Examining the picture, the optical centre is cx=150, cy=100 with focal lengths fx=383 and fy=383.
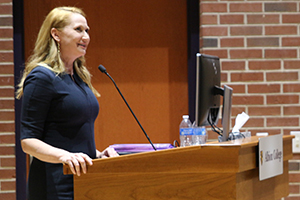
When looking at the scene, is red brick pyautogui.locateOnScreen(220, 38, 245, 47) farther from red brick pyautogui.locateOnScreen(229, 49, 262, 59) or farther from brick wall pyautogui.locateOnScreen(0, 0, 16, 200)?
brick wall pyautogui.locateOnScreen(0, 0, 16, 200)

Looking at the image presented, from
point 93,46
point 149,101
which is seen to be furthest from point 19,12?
point 149,101

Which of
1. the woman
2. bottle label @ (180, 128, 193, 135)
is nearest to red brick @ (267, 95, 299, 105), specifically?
bottle label @ (180, 128, 193, 135)

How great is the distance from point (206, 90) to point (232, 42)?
1.19m

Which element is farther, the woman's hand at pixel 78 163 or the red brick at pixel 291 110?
the red brick at pixel 291 110

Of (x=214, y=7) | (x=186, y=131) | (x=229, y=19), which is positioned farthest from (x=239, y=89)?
(x=186, y=131)

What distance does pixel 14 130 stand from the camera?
8.81 ft

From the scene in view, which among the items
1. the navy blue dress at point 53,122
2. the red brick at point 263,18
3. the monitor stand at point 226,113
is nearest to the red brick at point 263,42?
the red brick at point 263,18

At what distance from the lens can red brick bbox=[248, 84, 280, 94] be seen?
2781mm

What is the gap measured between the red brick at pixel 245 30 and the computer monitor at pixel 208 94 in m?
1.03

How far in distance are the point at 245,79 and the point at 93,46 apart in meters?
1.17

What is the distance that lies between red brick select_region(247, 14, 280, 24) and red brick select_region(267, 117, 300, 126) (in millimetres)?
707

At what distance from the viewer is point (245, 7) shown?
278 centimetres

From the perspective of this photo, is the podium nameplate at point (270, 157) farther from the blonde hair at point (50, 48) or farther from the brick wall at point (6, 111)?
the brick wall at point (6, 111)

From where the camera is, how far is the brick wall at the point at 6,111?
267 centimetres
